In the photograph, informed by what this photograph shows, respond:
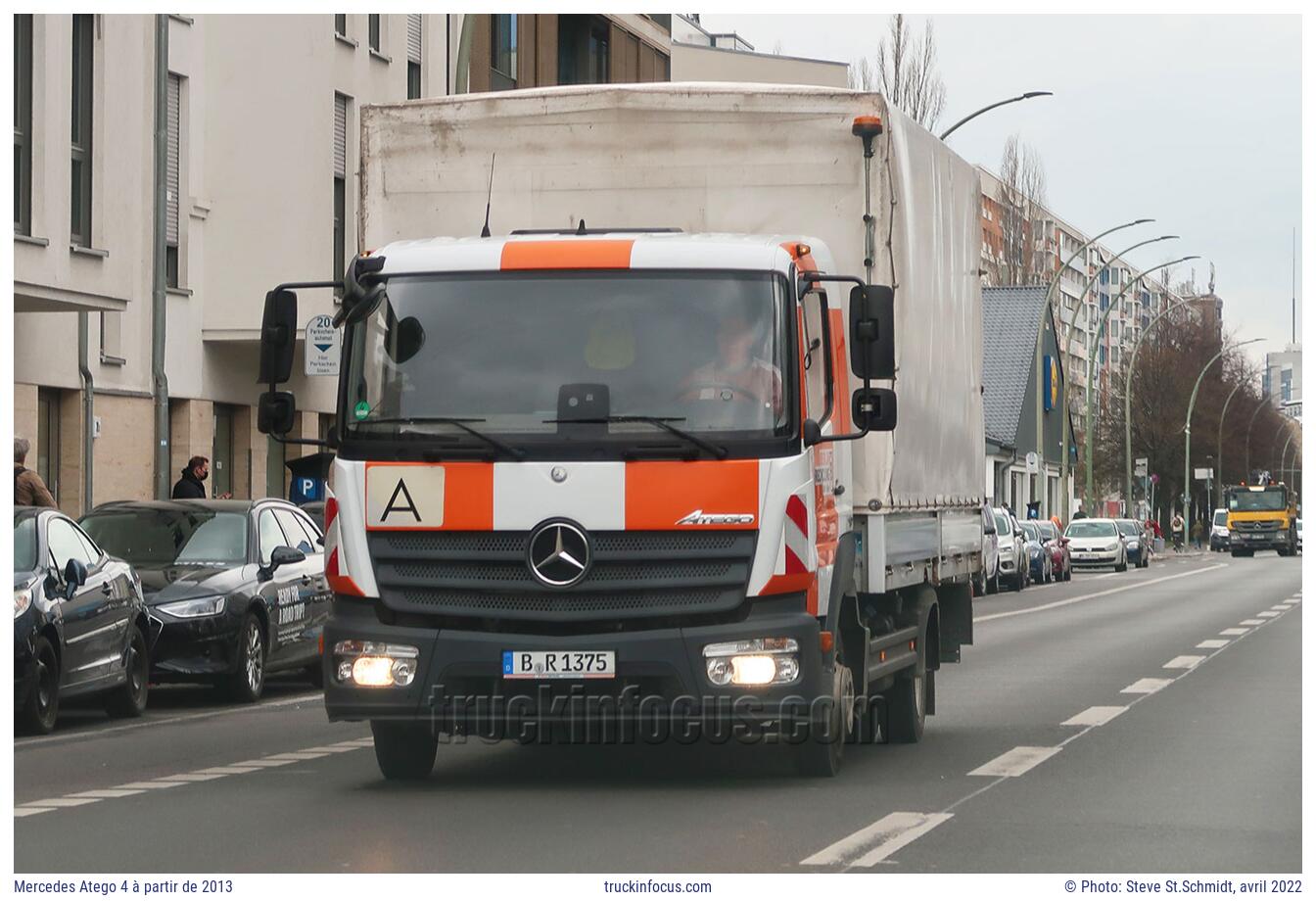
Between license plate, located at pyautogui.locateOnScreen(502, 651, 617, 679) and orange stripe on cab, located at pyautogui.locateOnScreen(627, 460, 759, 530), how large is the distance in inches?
22.9

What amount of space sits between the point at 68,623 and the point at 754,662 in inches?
249

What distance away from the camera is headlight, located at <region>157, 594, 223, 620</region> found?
58.3 feet

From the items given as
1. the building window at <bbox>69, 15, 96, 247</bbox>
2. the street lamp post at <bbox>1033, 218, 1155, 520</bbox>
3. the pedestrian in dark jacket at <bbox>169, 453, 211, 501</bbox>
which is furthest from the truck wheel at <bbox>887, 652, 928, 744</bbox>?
the street lamp post at <bbox>1033, 218, 1155, 520</bbox>

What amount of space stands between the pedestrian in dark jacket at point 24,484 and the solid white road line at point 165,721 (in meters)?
2.61

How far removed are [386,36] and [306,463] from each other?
1150 inches

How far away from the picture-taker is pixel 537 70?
47.9m

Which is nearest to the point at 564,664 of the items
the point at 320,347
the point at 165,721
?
the point at 165,721

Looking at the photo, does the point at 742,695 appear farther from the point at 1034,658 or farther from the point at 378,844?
the point at 1034,658

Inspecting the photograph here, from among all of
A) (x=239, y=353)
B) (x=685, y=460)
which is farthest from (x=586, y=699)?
(x=239, y=353)

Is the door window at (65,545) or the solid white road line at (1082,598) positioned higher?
the door window at (65,545)

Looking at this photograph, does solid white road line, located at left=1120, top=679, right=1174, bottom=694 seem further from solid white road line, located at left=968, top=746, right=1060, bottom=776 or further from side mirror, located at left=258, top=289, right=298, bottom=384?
side mirror, located at left=258, top=289, right=298, bottom=384

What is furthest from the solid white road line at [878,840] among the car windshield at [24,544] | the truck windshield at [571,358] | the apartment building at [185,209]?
the apartment building at [185,209]

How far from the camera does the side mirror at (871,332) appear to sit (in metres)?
10.9

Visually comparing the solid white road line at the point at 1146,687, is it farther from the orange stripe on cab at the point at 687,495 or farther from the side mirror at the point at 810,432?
the orange stripe on cab at the point at 687,495
